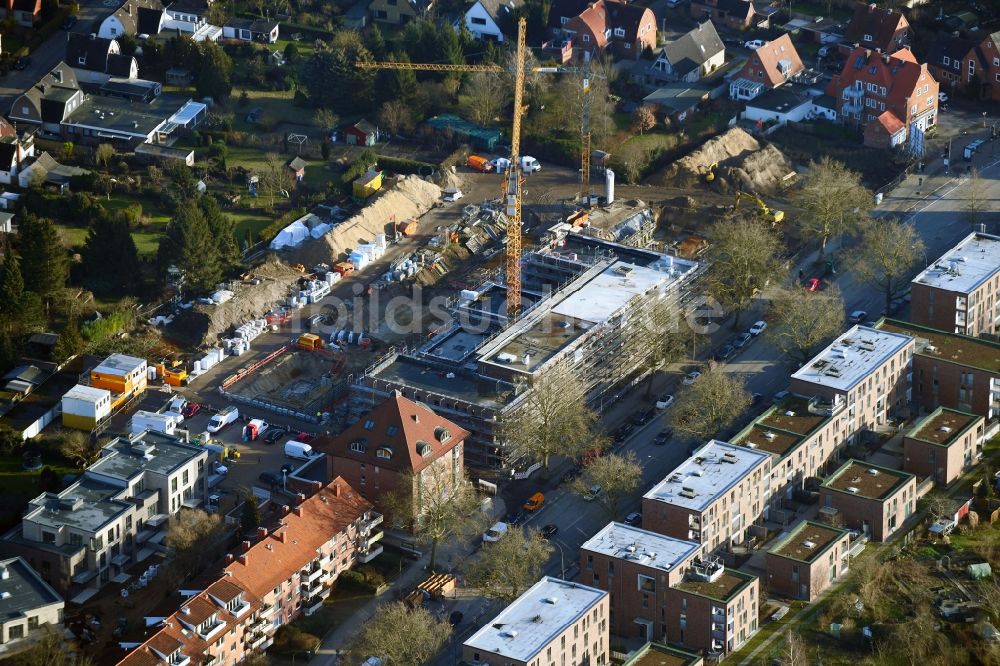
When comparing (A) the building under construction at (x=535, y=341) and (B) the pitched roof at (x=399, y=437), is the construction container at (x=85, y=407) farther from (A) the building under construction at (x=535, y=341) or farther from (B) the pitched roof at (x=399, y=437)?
(B) the pitched roof at (x=399, y=437)

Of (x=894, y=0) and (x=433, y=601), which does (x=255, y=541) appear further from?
(x=894, y=0)

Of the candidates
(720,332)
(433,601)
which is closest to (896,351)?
(720,332)

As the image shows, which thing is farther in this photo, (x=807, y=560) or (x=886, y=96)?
(x=886, y=96)

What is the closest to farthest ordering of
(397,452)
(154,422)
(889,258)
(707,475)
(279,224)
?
(707,475), (397,452), (154,422), (889,258), (279,224)

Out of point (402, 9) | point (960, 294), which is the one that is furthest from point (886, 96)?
point (402, 9)

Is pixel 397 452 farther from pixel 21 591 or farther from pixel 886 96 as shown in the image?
pixel 886 96

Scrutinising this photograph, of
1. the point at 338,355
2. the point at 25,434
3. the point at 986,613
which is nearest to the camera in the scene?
the point at 986,613
